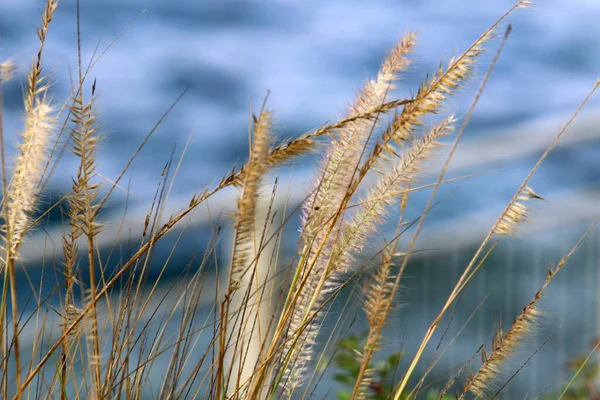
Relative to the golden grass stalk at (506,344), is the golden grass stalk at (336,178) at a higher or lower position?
higher

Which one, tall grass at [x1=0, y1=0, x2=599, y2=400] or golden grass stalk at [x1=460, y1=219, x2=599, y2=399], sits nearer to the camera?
tall grass at [x1=0, y1=0, x2=599, y2=400]

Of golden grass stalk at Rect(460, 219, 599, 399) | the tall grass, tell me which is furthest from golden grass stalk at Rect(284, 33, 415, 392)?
golden grass stalk at Rect(460, 219, 599, 399)

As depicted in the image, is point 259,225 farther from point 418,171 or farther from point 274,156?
point 274,156

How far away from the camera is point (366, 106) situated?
0.80 metres

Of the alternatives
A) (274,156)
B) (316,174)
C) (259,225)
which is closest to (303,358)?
(316,174)

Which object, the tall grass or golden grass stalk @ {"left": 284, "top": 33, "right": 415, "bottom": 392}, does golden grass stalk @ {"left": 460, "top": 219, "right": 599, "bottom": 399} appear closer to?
the tall grass

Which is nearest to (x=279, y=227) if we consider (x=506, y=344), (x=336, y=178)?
(x=336, y=178)

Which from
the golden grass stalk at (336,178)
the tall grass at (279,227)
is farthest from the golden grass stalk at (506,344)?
the golden grass stalk at (336,178)

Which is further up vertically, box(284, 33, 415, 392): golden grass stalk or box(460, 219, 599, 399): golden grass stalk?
box(284, 33, 415, 392): golden grass stalk

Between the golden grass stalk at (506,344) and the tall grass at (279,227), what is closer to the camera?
the tall grass at (279,227)

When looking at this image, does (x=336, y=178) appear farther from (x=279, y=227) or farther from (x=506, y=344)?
(x=506, y=344)

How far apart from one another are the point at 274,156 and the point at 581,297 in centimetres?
242

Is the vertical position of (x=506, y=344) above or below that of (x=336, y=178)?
below

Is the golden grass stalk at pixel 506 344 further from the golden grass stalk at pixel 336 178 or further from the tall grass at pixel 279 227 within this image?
the golden grass stalk at pixel 336 178
